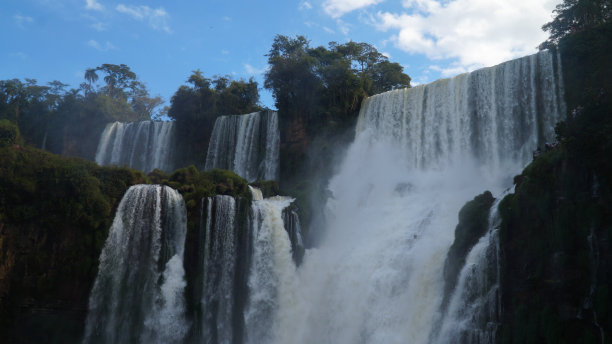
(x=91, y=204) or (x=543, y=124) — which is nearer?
(x=91, y=204)

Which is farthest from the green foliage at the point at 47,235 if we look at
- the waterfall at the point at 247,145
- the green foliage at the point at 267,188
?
the waterfall at the point at 247,145

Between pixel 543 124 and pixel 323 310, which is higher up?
pixel 543 124

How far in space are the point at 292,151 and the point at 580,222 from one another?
2106 centimetres

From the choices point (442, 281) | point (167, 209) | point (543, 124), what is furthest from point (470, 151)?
point (167, 209)

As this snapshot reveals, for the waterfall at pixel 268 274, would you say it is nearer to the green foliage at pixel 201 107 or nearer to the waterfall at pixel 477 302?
the waterfall at pixel 477 302

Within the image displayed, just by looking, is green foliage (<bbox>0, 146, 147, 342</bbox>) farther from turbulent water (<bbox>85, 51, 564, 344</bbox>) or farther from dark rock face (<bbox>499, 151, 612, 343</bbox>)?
dark rock face (<bbox>499, 151, 612, 343</bbox>)

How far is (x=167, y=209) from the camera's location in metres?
20.4

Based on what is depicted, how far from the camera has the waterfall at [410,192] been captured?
17.7m

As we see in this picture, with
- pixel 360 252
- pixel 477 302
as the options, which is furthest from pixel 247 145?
pixel 477 302

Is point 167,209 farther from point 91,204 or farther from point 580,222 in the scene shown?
point 580,222

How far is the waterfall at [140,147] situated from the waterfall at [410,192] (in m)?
14.9

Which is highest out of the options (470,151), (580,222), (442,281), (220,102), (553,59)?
(220,102)

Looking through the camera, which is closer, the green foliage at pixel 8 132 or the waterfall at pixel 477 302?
the waterfall at pixel 477 302

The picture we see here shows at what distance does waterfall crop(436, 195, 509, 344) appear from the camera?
46.8 ft
